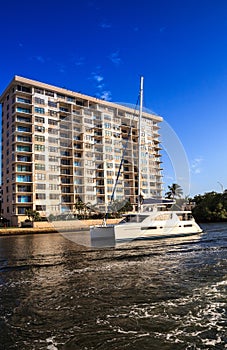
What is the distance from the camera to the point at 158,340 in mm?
6996

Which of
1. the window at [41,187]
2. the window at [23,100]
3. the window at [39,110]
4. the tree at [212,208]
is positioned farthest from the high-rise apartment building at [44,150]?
the tree at [212,208]

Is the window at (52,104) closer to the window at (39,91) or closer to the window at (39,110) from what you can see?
the window at (39,110)

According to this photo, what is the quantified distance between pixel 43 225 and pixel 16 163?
1868cm

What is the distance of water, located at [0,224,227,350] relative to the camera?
7.06m

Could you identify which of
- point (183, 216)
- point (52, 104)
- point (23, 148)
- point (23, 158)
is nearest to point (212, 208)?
point (183, 216)

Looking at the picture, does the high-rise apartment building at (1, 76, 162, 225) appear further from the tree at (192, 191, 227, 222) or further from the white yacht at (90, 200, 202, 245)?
the white yacht at (90, 200, 202, 245)

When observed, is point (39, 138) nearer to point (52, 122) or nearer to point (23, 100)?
point (52, 122)

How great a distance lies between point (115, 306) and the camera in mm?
9406

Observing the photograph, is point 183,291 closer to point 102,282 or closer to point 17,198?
point 102,282

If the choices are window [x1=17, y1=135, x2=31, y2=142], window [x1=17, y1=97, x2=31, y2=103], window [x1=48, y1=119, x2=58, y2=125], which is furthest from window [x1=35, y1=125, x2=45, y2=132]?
window [x1=17, y1=97, x2=31, y2=103]

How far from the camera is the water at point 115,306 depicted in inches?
278

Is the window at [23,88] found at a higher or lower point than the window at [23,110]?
higher

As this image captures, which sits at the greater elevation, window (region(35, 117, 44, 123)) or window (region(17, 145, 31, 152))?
window (region(35, 117, 44, 123))

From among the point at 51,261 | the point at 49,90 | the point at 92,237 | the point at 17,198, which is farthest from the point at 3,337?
the point at 49,90
